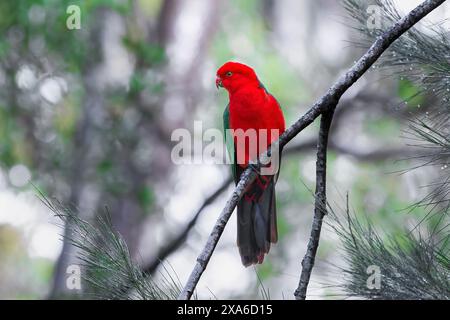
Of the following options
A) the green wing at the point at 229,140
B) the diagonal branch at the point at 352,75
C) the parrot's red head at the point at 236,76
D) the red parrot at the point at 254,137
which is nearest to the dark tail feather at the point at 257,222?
the red parrot at the point at 254,137

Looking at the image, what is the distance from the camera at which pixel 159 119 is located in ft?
25.0

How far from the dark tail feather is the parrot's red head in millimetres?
519

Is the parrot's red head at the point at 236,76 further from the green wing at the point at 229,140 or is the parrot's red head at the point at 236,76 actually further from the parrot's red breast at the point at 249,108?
the green wing at the point at 229,140

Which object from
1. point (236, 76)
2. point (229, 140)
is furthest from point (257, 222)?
point (236, 76)

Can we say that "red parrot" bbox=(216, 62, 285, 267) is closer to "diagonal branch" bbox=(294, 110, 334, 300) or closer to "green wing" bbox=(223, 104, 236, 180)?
"green wing" bbox=(223, 104, 236, 180)

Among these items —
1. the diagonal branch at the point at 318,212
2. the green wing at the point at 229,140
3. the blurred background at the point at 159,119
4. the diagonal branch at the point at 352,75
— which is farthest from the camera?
the blurred background at the point at 159,119

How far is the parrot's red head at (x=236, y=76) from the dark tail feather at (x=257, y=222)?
52cm

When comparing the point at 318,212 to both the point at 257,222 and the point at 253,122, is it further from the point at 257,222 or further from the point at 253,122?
the point at 253,122

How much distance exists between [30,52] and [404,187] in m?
4.87

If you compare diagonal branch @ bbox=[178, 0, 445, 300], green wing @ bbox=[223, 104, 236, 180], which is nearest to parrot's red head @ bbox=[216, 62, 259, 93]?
green wing @ bbox=[223, 104, 236, 180]

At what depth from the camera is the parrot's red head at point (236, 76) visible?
3719 mm
